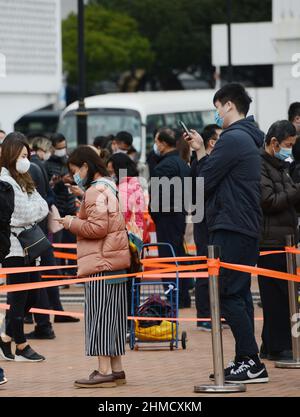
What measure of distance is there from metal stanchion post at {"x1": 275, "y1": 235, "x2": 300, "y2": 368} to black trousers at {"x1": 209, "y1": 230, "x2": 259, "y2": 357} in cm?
93

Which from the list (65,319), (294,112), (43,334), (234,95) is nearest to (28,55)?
(294,112)

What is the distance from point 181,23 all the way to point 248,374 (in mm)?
67766

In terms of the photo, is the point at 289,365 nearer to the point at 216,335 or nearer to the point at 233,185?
the point at 216,335

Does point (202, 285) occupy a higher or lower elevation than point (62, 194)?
lower

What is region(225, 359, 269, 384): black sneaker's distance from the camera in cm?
970

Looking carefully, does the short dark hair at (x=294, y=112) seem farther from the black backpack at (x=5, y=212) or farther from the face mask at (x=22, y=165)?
the black backpack at (x=5, y=212)

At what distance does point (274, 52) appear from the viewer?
121 ft

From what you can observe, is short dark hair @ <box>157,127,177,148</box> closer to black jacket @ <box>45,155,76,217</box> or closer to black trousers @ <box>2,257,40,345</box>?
black jacket @ <box>45,155,76,217</box>

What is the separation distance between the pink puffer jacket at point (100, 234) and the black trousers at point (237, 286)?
0.72 metres

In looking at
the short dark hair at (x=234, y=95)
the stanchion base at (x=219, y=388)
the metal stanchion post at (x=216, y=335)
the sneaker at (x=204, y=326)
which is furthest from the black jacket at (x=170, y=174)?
the stanchion base at (x=219, y=388)

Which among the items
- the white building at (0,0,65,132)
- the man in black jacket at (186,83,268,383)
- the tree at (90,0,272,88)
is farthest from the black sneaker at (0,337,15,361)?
the tree at (90,0,272,88)

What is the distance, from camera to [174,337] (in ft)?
39.7

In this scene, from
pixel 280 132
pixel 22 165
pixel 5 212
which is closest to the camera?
pixel 5 212
